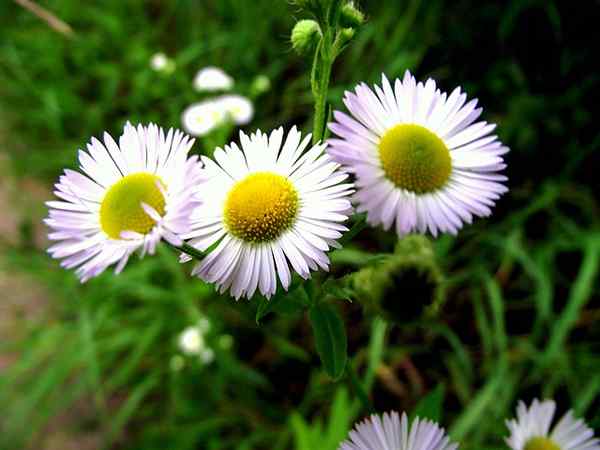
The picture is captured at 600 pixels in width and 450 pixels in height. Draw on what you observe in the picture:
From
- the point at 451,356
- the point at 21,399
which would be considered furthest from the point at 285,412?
the point at 21,399

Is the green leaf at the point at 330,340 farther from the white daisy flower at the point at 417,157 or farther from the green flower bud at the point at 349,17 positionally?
the green flower bud at the point at 349,17

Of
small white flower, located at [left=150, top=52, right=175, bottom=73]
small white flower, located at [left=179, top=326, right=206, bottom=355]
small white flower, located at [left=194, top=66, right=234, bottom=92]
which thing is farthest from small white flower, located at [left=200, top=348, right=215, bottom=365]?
small white flower, located at [left=150, top=52, right=175, bottom=73]

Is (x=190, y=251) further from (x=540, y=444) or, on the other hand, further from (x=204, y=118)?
(x=204, y=118)

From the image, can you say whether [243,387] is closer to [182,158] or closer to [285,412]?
[285,412]

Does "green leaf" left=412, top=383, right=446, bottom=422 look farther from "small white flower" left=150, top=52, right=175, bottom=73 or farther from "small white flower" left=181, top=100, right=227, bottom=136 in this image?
"small white flower" left=150, top=52, right=175, bottom=73

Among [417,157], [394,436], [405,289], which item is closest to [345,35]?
[417,157]

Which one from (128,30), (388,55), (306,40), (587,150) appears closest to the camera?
(306,40)
